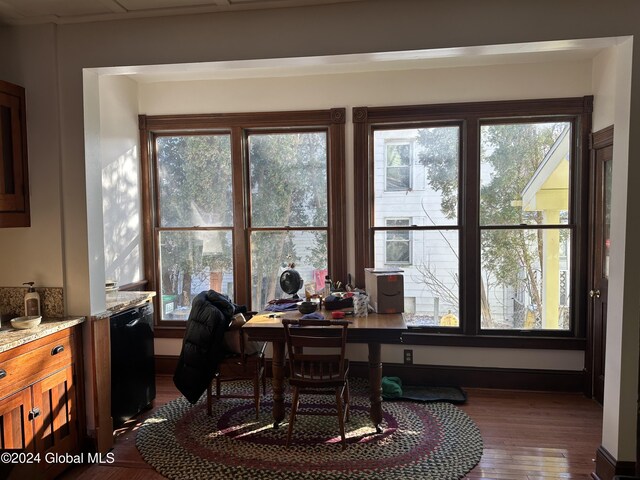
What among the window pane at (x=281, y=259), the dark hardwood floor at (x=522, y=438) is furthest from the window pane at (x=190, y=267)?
the dark hardwood floor at (x=522, y=438)

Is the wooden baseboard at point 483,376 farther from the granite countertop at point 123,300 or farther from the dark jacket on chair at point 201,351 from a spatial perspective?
the granite countertop at point 123,300

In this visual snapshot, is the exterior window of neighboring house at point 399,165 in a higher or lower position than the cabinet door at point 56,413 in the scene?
higher

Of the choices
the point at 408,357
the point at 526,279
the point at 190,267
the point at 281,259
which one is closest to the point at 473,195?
the point at 526,279

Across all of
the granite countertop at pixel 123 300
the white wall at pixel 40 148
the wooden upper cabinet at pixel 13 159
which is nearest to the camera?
the wooden upper cabinet at pixel 13 159

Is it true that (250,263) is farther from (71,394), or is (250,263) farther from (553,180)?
(553,180)

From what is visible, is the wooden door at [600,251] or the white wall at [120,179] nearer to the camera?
the wooden door at [600,251]

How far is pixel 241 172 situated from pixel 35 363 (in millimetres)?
2385

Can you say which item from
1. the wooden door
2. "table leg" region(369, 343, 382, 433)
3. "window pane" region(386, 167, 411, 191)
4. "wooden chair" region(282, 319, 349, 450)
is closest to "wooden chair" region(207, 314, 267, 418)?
"wooden chair" region(282, 319, 349, 450)

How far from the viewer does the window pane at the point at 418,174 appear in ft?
13.5

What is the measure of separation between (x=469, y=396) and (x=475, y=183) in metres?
1.86

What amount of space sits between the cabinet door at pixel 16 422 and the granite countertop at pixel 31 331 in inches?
10.8

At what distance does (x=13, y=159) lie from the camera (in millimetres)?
2805

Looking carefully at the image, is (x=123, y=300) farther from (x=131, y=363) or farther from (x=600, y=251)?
(x=600, y=251)

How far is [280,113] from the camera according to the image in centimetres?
421
